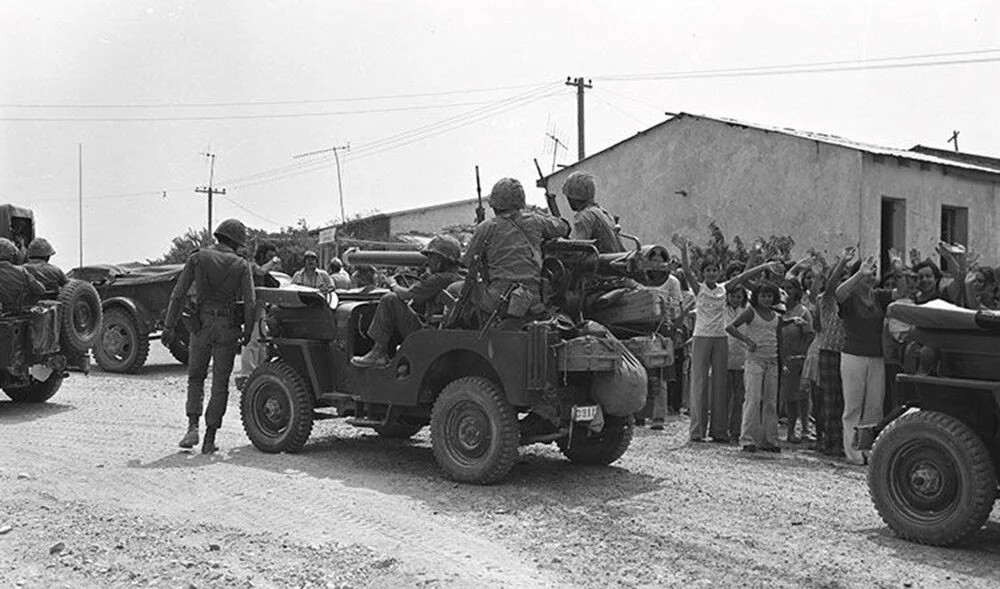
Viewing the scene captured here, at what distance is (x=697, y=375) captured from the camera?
37.0 feet

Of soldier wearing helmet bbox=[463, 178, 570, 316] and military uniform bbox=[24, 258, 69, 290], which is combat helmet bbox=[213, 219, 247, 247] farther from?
military uniform bbox=[24, 258, 69, 290]

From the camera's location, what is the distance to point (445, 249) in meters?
9.12

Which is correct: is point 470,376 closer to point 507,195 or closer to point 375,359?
point 375,359

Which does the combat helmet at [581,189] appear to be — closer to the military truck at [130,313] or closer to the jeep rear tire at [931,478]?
the jeep rear tire at [931,478]

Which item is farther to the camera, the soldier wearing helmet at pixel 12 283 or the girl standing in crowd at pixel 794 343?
the soldier wearing helmet at pixel 12 283

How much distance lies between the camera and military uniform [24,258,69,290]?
1322 centimetres

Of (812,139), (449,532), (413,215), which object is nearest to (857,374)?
(449,532)

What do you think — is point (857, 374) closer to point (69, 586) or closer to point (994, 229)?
point (69, 586)

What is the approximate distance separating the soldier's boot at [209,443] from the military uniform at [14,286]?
4.14m

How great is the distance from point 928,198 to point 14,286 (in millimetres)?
19241

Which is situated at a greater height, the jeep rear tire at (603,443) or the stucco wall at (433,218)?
the stucco wall at (433,218)

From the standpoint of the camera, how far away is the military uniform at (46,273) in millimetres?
13219

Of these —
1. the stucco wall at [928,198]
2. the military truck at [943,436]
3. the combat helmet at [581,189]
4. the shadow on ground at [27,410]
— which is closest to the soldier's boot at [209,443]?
the shadow on ground at [27,410]

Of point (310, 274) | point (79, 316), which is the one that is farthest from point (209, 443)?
point (310, 274)
